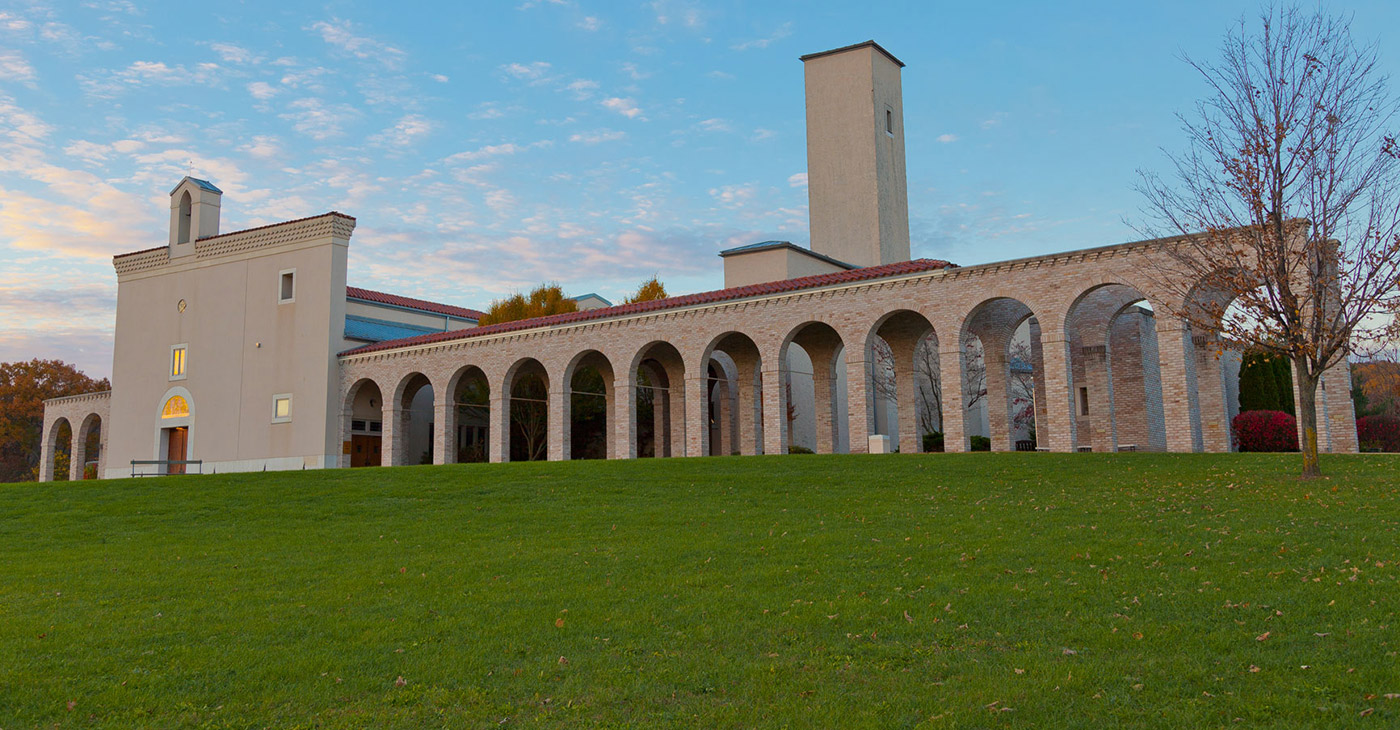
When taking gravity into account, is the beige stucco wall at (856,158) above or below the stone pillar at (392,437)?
above

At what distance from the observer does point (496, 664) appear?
752 cm

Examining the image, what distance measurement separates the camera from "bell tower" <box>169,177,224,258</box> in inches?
1581

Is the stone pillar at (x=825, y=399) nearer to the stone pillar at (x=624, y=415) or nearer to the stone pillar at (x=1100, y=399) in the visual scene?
the stone pillar at (x=624, y=415)

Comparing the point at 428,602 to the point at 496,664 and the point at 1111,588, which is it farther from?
the point at 1111,588

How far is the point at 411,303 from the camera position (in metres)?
44.8

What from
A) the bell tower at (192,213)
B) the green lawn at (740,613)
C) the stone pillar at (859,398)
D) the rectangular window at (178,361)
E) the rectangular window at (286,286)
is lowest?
the green lawn at (740,613)

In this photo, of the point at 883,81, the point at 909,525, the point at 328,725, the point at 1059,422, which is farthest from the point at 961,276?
the point at 328,725

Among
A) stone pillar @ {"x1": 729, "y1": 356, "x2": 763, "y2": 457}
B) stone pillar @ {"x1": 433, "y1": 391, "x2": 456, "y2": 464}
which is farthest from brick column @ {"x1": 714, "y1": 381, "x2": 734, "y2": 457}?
stone pillar @ {"x1": 433, "y1": 391, "x2": 456, "y2": 464}

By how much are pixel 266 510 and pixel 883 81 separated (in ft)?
99.9

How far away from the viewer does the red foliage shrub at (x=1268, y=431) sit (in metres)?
27.5

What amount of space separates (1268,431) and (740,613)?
24.7 meters

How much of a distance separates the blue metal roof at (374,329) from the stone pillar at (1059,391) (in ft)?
80.3

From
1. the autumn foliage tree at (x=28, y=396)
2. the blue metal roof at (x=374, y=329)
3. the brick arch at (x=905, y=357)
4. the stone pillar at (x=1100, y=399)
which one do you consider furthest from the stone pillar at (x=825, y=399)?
the autumn foliage tree at (x=28, y=396)

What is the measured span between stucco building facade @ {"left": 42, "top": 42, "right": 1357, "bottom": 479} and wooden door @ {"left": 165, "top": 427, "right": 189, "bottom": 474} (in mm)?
128
